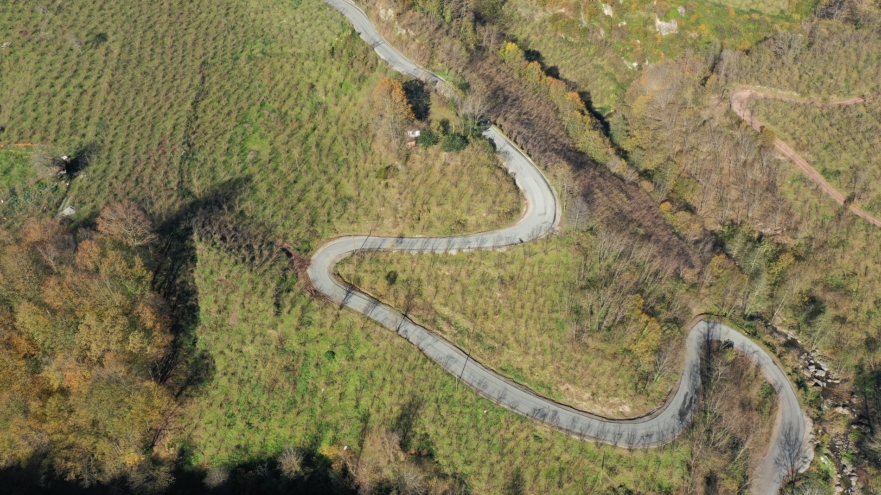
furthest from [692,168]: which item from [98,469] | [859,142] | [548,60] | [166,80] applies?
[98,469]

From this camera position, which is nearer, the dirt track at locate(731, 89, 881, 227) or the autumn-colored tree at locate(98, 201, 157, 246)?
the autumn-colored tree at locate(98, 201, 157, 246)

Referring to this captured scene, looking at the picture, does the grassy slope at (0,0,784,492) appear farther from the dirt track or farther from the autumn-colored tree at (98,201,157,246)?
the dirt track

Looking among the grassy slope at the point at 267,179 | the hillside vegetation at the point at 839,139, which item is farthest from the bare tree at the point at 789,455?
the hillside vegetation at the point at 839,139

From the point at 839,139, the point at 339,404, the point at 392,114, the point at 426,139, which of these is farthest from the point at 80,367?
the point at 839,139

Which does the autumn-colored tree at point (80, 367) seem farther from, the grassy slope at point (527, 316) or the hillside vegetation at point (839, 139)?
the hillside vegetation at point (839, 139)

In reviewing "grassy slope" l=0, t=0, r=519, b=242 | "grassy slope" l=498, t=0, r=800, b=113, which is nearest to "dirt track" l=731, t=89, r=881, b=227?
"grassy slope" l=498, t=0, r=800, b=113

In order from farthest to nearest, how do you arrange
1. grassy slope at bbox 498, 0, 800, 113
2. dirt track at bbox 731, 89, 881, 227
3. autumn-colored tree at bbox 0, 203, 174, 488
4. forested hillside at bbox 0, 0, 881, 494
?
1. grassy slope at bbox 498, 0, 800, 113
2. dirt track at bbox 731, 89, 881, 227
3. forested hillside at bbox 0, 0, 881, 494
4. autumn-colored tree at bbox 0, 203, 174, 488

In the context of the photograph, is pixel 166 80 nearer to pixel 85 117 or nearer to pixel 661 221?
pixel 85 117
